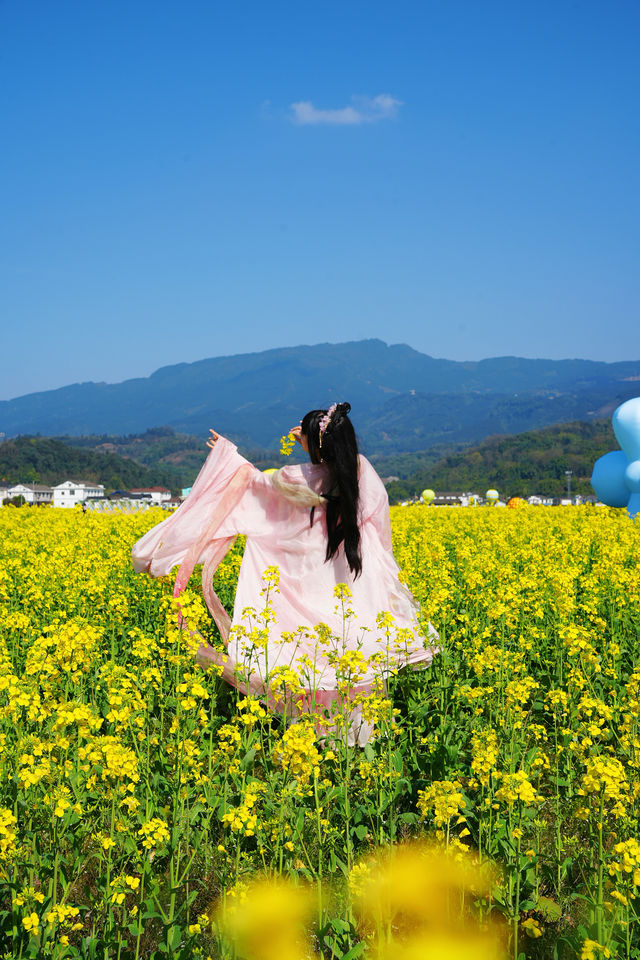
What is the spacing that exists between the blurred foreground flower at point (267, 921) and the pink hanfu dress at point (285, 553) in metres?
2.25

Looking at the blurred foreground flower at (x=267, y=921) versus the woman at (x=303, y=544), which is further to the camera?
the woman at (x=303, y=544)

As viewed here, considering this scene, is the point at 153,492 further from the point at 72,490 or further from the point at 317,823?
the point at 317,823

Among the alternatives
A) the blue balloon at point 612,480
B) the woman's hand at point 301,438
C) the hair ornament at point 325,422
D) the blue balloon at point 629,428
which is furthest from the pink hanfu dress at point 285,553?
the blue balloon at point 612,480

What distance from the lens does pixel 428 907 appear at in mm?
2885

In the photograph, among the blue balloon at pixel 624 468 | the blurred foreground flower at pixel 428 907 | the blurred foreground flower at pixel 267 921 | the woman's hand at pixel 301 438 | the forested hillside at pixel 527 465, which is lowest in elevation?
the forested hillside at pixel 527 465

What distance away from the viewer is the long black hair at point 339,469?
5090 millimetres

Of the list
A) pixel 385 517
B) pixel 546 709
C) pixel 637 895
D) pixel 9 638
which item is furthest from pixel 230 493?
pixel 637 895

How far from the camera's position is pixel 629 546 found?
326 inches

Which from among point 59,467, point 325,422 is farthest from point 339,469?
point 59,467

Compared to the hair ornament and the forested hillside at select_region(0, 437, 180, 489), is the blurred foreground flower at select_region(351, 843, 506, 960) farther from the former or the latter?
the forested hillside at select_region(0, 437, 180, 489)

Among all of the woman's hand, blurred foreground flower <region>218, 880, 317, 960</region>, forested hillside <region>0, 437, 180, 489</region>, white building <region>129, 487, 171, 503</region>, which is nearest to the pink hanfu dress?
the woman's hand

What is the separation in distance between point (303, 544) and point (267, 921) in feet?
9.97

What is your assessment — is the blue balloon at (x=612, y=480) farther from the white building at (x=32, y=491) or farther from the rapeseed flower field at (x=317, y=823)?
the white building at (x=32, y=491)

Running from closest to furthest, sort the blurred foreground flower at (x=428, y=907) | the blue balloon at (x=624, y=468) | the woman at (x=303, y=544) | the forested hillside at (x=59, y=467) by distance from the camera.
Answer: the blurred foreground flower at (x=428, y=907), the woman at (x=303, y=544), the blue balloon at (x=624, y=468), the forested hillside at (x=59, y=467)
